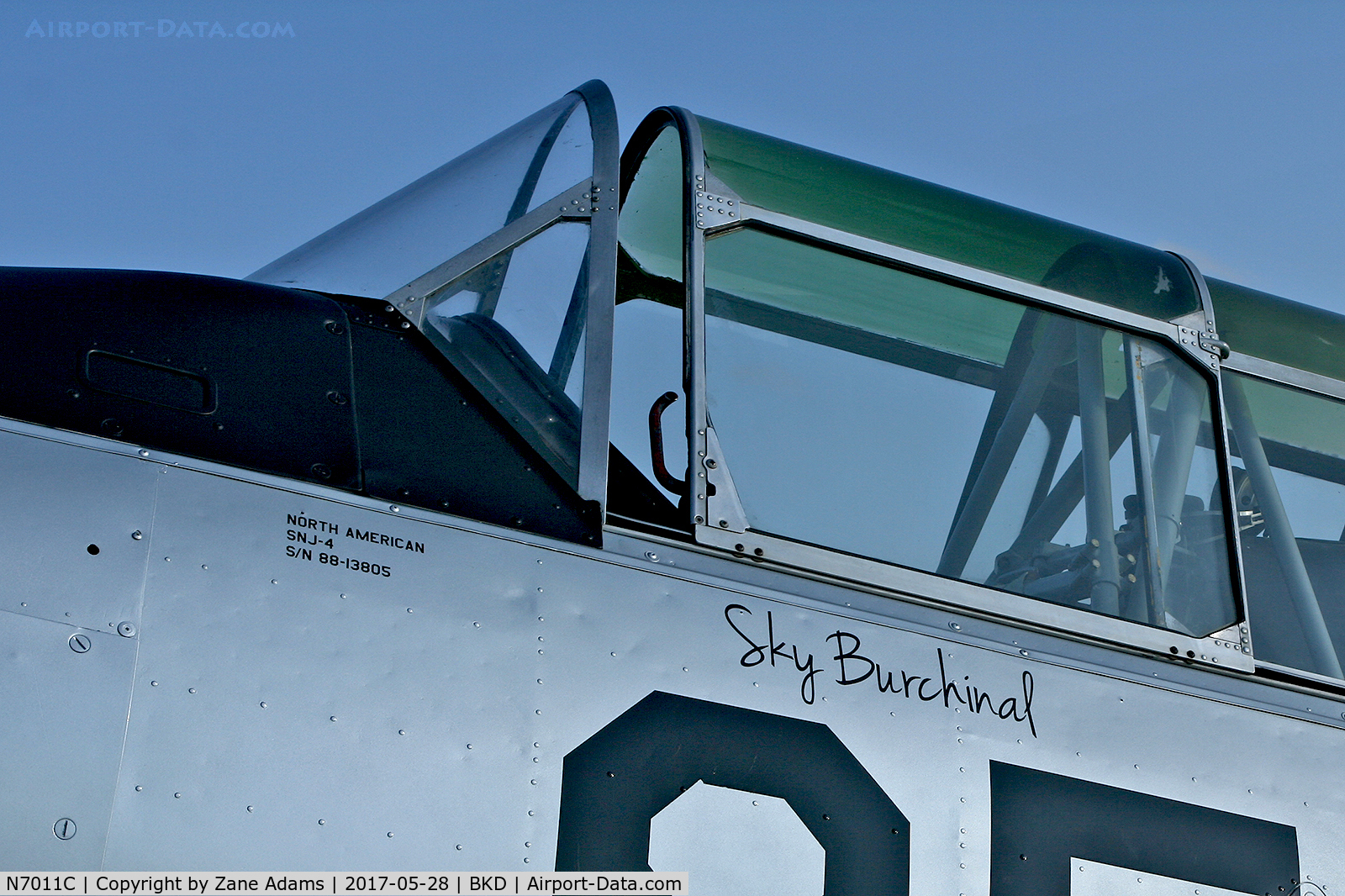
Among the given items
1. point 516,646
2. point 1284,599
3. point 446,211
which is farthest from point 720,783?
point 1284,599

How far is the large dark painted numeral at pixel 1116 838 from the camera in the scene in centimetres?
270

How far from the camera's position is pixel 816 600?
110 inches

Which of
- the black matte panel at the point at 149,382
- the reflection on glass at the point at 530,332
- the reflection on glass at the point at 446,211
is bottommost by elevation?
the black matte panel at the point at 149,382

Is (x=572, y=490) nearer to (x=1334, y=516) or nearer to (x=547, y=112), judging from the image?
(x=547, y=112)

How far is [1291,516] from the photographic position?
3.71 metres

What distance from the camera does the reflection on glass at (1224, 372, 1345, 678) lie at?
11.3 feet

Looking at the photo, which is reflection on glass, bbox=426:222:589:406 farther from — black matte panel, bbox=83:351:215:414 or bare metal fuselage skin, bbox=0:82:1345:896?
black matte panel, bbox=83:351:215:414

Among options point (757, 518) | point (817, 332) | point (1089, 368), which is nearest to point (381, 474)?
point (757, 518)

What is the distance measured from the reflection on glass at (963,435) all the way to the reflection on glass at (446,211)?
1.50ft

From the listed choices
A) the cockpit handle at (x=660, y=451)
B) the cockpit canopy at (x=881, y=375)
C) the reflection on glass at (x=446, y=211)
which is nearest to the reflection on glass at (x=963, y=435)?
the cockpit canopy at (x=881, y=375)

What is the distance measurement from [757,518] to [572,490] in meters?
0.44

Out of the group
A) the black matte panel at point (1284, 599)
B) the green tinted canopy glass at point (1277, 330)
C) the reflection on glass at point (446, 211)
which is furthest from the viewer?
the green tinted canopy glass at point (1277, 330)
